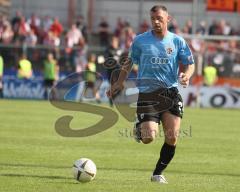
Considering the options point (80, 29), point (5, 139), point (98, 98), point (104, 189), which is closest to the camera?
point (104, 189)

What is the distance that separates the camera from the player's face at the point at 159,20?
422 inches

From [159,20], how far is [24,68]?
24526 mm

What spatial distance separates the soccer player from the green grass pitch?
0.66 meters

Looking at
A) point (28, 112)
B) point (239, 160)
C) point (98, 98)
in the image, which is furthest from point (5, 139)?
point (98, 98)

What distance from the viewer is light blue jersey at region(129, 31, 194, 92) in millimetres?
11008

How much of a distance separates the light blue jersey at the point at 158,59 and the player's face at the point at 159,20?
248 millimetres

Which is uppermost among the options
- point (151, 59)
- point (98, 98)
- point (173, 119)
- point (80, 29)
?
point (151, 59)

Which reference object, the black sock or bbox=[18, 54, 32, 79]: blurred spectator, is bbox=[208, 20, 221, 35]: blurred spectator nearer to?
bbox=[18, 54, 32, 79]: blurred spectator

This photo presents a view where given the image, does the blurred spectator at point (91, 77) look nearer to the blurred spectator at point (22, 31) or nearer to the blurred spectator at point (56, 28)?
the blurred spectator at point (56, 28)

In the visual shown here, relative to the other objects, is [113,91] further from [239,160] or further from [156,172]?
[239,160]

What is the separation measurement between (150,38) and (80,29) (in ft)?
83.8

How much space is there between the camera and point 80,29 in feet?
119

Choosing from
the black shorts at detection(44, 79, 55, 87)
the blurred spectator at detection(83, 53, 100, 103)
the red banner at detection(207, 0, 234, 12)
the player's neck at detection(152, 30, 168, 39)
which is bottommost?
the black shorts at detection(44, 79, 55, 87)

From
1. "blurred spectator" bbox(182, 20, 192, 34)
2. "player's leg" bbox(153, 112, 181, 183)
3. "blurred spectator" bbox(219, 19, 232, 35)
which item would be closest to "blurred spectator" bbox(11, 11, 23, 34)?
"blurred spectator" bbox(182, 20, 192, 34)
